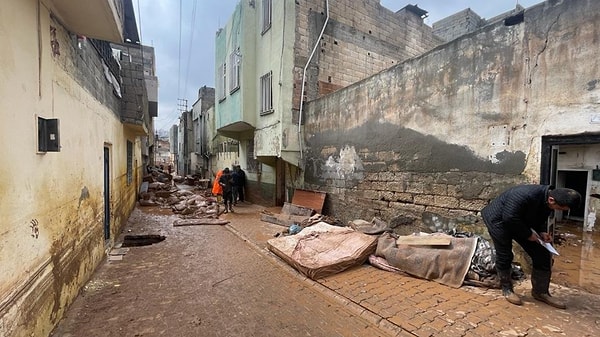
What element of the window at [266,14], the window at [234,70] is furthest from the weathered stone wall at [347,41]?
the window at [234,70]

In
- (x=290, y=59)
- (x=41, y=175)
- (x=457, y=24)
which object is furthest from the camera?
(x=457, y=24)

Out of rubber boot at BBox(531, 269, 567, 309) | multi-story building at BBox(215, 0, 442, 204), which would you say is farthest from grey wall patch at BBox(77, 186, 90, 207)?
rubber boot at BBox(531, 269, 567, 309)

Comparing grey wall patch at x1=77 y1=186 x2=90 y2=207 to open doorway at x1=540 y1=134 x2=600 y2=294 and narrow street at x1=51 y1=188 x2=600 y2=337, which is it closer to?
narrow street at x1=51 y1=188 x2=600 y2=337

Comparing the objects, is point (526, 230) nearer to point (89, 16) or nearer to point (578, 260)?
point (578, 260)

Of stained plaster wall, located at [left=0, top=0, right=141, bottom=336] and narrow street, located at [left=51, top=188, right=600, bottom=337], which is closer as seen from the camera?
stained plaster wall, located at [left=0, top=0, right=141, bottom=336]

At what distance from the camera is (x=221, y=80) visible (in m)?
12.3

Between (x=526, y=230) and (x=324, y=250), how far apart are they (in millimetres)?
2879

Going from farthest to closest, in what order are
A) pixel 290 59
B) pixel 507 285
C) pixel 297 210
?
pixel 290 59, pixel 297 210, pixel 507 285

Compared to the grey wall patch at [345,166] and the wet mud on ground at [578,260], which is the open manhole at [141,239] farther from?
the wet mud on ground at [578,260]

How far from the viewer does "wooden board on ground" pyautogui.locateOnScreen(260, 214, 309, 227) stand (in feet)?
26.2

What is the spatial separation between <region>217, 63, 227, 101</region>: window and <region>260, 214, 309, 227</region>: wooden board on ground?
6.33 m

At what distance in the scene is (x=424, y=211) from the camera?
5363 millimetres

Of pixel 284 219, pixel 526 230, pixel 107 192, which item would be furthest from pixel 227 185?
pixel 526 230

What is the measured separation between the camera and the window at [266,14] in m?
9.43
